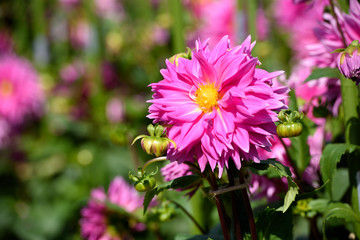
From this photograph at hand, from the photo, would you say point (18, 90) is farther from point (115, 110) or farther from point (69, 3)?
point (69, 3)

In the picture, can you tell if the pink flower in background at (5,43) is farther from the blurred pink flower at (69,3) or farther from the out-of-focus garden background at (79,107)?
the blurred pink flower at (69,3)

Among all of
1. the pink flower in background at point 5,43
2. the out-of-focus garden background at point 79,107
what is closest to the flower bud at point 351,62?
the out-of-focus garden background at point 79,107

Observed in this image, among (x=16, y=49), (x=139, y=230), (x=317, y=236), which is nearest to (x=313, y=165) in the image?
(x=317, y=236)

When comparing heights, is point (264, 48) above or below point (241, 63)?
above

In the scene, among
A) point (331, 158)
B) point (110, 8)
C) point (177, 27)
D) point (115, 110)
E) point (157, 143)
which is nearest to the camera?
point (157, 143)

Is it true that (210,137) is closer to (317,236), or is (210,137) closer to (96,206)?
(317,236)

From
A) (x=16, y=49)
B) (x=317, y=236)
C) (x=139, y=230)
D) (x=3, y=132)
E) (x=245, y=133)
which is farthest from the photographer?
(x=16, y=49)

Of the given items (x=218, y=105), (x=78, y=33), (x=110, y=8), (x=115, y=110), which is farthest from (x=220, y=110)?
(x=110, y=8)
